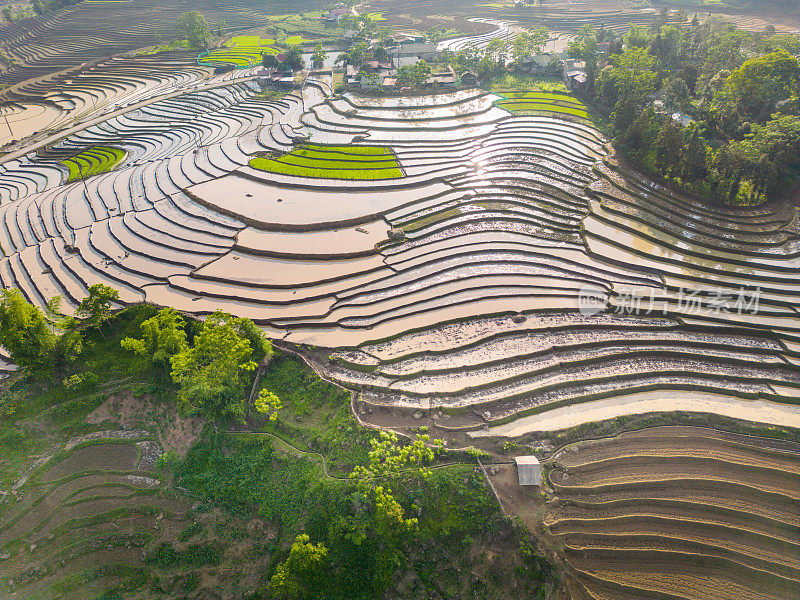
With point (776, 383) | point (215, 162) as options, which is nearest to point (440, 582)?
point (776, 383)

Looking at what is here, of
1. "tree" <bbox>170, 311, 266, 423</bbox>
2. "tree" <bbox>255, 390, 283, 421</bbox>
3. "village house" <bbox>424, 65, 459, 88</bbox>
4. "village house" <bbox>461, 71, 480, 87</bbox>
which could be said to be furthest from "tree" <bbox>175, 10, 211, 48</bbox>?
"tree" <bbox>255, 390, 283, 421</bbox>

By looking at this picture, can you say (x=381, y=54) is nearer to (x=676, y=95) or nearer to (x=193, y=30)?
(x=193, y=30)

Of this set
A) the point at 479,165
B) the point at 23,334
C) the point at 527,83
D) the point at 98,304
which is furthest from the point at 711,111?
the point at 23,334

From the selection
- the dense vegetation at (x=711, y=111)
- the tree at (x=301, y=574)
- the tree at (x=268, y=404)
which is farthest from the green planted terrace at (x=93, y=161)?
the dense vegetation at (x=711, y=111)

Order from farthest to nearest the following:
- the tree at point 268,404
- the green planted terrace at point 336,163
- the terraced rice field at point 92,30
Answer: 1. the terraced rice field at point 92,30
2. the green planted terrace at point 336,163
3. the tree at point 268,404

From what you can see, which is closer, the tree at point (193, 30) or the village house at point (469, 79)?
the village house at point (469, 79)

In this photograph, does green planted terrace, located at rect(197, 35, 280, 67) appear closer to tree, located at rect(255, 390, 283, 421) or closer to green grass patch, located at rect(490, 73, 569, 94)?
green grass patch, located at rect(490, 73, 569, 94)

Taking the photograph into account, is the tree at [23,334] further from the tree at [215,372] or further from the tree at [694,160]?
the tree at [694,160]
